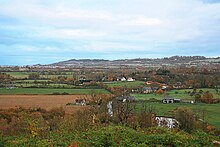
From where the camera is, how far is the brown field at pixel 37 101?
43938mm

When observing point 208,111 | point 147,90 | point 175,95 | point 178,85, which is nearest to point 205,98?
point 175,95

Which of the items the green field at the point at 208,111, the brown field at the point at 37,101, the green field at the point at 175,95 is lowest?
the green field at the point at 208,111

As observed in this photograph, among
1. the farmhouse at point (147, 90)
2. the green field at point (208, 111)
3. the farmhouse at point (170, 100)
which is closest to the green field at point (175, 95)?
the farmhouse at point (170, 100)

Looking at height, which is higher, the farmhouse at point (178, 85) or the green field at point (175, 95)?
the farmhouse at point (178, 85)

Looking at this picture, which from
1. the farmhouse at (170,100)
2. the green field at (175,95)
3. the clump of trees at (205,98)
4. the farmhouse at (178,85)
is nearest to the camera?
the clump of trees at (205,98)

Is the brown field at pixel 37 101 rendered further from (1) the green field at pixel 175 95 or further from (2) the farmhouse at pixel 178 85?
(2) the farmhouse at pixel 178 85

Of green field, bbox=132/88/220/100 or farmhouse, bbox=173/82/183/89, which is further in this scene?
farmhouse, bbox=173/82/183/89

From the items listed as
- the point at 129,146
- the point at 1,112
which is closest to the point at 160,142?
the point at 129,146

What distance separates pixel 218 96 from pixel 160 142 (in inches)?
1952

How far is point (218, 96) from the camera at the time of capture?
56.2m

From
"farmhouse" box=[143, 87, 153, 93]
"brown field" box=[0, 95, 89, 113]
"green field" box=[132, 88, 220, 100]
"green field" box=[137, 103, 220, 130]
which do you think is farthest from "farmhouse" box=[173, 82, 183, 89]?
"brown field" box=[0, 95, 89, 113]

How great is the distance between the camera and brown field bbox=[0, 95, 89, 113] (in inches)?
1730

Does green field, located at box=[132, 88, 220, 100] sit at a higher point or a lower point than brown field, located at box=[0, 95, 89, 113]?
lower

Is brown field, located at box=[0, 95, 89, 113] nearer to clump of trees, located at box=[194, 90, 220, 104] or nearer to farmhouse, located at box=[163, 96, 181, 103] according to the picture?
farmhouse, located at box=[163, 96, 181, 103]
